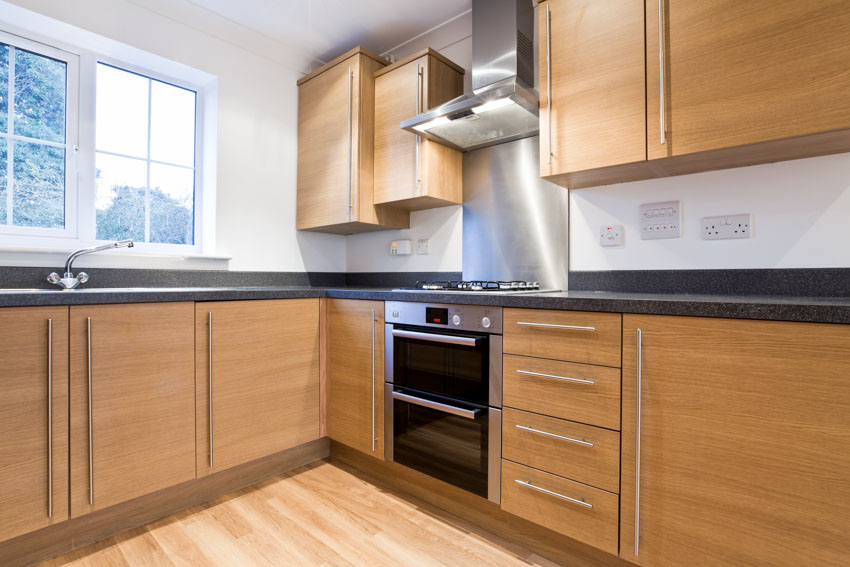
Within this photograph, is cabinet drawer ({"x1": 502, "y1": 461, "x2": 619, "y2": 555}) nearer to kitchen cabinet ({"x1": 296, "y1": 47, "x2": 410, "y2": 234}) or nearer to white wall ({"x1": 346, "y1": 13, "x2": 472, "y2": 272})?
white wall ({"x1": 346, "y1": 13, "x2": 472, "y2": 272})

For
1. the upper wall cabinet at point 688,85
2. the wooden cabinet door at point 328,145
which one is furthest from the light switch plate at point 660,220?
the wooden cabinet door at point 328,145

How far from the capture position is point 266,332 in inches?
73.9

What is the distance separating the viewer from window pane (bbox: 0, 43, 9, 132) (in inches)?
72.3

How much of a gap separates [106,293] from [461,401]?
132cm

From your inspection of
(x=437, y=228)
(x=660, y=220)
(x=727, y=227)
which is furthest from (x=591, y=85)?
(x=437, y=228)

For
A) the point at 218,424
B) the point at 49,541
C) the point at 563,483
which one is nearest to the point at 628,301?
the point at 563,483

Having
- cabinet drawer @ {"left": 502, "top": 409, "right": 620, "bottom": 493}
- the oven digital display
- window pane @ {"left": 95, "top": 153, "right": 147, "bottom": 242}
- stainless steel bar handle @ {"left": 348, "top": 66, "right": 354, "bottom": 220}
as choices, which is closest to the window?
Result: window pane @ {"left": 95, "top": 153, "right": 147, "bottom": 242}

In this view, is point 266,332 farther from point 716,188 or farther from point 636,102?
point 716,188

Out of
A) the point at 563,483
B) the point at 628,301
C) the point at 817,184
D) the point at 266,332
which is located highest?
the point at 817,184

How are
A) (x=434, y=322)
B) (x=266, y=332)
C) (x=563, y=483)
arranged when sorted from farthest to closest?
(x=266, y=332)
(x=434, y=322)
(x=563, y=483)

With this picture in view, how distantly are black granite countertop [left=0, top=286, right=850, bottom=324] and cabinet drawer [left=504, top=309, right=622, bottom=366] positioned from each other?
0.03 meters

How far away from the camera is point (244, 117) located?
2453 mm

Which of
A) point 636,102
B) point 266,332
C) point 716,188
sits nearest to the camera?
point 636,102

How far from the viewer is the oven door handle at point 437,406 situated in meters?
1.53
